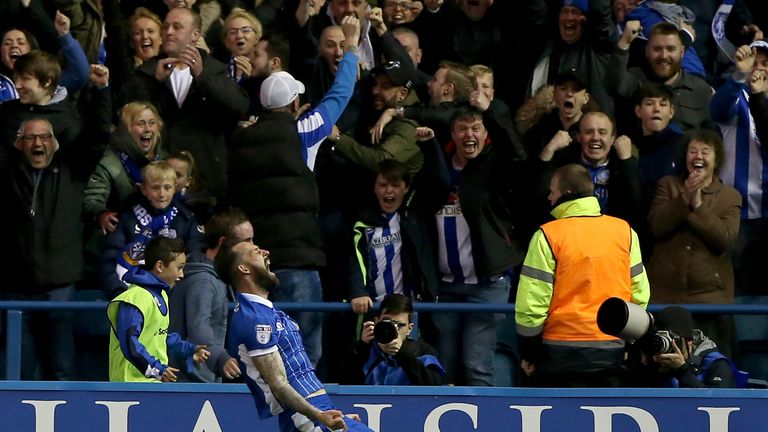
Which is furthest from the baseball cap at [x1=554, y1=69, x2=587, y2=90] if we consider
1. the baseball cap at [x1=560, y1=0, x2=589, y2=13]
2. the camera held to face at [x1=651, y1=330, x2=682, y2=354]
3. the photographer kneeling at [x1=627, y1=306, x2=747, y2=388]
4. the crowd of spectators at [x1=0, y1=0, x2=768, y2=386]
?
the camera held to face at [x1=651, y1=330, x2=682, y2=354]

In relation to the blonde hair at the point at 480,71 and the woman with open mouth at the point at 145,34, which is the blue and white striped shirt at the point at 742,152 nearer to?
the blonde hair at the point at 480,71

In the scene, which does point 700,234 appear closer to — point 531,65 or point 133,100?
point 531,65

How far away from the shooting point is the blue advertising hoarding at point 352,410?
34.9 feet

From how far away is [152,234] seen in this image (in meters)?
11.4

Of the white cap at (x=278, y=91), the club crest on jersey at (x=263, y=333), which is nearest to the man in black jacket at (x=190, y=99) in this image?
the white cap at (x=278, y=91)

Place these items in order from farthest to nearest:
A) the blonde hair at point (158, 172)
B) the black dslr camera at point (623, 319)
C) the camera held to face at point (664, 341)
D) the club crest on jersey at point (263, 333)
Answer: the blonde hair at point (158, 172), the camera held to face at point (664, 341), the black dslr camera at point (623, 319), the club crest on jersey at point (263, 333)

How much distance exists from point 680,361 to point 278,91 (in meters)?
3.38

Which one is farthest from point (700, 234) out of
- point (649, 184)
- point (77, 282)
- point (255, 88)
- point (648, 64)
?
point (77, 282)

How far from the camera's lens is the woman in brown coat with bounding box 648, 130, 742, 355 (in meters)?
11.5

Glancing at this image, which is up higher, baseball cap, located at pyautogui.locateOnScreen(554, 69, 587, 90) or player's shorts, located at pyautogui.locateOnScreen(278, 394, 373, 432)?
baseball cap, located at pyautogui.locateOnScreen(554, 69, 587, 90)

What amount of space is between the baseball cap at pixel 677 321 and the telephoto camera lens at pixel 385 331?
1.61m

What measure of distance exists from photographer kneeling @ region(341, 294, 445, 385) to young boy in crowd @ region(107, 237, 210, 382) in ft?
3.53

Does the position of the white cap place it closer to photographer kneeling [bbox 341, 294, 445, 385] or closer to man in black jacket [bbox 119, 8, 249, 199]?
man in black jacket [bbox 119, 8, 249, 199]

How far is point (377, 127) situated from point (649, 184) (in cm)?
197
